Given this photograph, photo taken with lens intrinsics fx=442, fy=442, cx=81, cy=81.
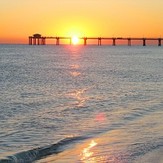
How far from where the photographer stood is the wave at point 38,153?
482 inches

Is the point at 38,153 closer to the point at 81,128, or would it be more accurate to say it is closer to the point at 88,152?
the point at 88,152

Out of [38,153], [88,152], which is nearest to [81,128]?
[88,152]

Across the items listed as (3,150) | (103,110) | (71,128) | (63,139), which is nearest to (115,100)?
(103,110)

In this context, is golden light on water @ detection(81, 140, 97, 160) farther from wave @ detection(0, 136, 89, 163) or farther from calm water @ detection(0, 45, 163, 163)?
wave @ detection(0, 136, 89, 163)

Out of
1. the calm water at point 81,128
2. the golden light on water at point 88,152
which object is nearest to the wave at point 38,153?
the calm water at point 81,128

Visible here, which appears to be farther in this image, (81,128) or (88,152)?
(81,128)

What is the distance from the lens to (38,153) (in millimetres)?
12938

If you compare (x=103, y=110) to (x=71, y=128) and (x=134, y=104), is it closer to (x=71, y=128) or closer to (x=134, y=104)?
(x=134, y=104)

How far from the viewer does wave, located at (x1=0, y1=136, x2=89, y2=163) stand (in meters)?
12.2

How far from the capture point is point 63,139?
14969mm

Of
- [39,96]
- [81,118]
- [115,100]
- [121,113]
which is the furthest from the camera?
[39,96]

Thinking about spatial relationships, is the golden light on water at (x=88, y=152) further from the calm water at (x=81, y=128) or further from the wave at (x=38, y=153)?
the wave at (x=38, y=153)

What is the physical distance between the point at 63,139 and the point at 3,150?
2.38 meters

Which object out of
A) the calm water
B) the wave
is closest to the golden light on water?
the calm water
